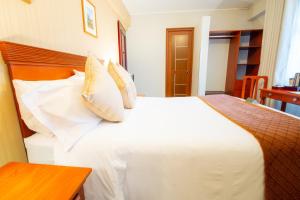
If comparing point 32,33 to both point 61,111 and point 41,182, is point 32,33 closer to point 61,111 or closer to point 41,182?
point 61,111

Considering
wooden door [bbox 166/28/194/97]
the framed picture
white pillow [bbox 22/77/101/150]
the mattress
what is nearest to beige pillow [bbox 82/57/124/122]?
white pillow [bbox 22/77/101/150]

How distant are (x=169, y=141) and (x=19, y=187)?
25.2 inches

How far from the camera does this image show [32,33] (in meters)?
0.94

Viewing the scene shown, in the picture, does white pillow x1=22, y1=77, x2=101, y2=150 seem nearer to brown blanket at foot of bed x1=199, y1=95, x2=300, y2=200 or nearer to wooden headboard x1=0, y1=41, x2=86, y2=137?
wooden headboard x1=0, y1=41, x2=86, y2=137

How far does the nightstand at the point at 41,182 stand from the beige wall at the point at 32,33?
0.25 meters

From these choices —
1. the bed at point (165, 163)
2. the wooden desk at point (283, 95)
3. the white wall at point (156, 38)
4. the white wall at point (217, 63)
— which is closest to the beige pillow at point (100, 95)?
the bed at point (165, 163)

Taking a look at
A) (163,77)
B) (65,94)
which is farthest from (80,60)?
(163,77)

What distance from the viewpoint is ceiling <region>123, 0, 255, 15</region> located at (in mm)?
2994

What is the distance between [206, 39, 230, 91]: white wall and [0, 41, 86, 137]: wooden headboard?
348cm

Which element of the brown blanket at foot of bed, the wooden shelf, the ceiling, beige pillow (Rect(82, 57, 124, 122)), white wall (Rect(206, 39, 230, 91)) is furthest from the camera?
white wall (Rect(206, 39, 230, 91))

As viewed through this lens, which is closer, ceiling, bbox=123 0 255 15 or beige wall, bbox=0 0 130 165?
beige wall, bbox=0 0 130 165

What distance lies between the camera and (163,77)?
390 cm

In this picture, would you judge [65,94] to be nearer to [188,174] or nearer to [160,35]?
[188,174]

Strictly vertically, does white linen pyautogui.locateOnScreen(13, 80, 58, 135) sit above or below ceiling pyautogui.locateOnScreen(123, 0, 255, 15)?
below
